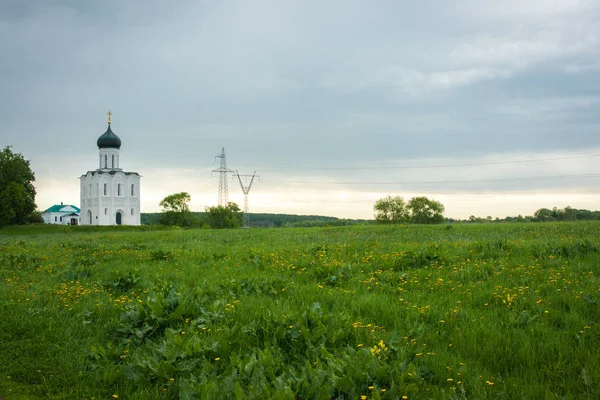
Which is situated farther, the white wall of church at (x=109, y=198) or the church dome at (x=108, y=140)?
the church dome at (x=108, y=140)

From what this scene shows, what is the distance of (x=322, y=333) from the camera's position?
6.05m

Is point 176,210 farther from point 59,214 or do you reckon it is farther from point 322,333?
point 322,333

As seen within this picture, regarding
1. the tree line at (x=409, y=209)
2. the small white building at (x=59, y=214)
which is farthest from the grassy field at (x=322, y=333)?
the small white building at (x=59, y=214)

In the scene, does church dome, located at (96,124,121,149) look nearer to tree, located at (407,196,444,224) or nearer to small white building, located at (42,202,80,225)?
small white building, located at (42,202,80,225)

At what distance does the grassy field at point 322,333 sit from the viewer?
486cm

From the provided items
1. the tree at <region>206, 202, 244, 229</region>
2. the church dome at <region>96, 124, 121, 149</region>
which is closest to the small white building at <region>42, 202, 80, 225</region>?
the church dome at <region>96, 124, 121, 149</region>

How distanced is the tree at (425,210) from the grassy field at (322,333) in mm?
97101

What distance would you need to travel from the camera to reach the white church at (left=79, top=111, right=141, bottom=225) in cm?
10950

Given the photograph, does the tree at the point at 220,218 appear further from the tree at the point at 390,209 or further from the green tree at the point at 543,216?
the green tree at the point at 543,216

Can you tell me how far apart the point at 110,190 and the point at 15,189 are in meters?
40.3

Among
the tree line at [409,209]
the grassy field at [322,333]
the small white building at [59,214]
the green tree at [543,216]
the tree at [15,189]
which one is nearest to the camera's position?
the grassy field at [322,333]

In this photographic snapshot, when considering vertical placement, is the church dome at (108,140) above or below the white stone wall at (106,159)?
above

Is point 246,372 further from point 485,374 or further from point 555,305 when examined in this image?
point 555,305

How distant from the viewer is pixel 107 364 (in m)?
6.08
